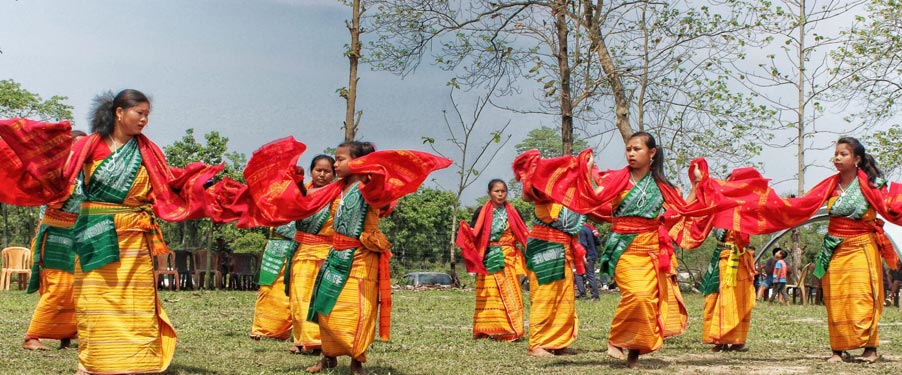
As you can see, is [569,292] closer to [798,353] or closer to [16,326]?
[798,353]

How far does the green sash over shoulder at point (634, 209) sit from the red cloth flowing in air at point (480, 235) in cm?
307

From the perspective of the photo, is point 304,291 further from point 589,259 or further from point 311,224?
point 589,259

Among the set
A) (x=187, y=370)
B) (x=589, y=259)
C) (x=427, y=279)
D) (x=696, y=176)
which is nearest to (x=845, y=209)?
(x=696, y=176)

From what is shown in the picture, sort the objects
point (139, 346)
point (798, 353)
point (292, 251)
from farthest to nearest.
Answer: point (798, 353)
point (292, 251)
point (139, 346)

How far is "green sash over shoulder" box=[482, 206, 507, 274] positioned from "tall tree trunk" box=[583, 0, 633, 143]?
6585 mm

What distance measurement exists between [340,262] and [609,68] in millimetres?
12117

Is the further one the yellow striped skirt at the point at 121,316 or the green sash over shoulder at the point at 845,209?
the green sash over shoulder at the point at 845,209

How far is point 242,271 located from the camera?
74.3 feet

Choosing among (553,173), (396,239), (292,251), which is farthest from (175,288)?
(396,239)

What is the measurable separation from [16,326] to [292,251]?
3.75 m

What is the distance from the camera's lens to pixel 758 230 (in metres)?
8.70

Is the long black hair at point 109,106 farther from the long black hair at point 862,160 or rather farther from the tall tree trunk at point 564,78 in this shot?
the tall tree trunk at point 564,78

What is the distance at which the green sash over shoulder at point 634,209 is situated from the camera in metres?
7.70

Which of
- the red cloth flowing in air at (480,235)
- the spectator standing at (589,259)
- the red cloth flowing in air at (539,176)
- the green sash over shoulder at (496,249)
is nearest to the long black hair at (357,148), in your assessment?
the red cloth flowing in air at (539,176)
